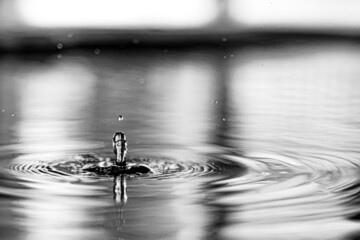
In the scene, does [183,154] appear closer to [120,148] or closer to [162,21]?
[120,148]

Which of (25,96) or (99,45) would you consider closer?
(25,96)

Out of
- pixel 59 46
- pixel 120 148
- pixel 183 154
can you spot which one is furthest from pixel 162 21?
pixel 120 148

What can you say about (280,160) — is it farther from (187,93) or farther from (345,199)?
(187,93)

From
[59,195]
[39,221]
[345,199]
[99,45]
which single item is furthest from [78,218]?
[99,45]

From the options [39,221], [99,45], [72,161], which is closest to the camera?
[39,221]

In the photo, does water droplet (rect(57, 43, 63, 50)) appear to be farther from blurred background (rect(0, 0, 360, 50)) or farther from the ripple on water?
the ripple on water

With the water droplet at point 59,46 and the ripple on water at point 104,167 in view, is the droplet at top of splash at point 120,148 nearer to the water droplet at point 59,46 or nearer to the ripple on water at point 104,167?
the ripple on water at point 104,167

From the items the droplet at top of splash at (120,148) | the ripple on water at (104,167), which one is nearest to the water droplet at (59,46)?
the ripple on water at (104,167)

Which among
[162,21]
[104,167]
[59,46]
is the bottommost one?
[104,167]

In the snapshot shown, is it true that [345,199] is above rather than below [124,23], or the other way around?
below
